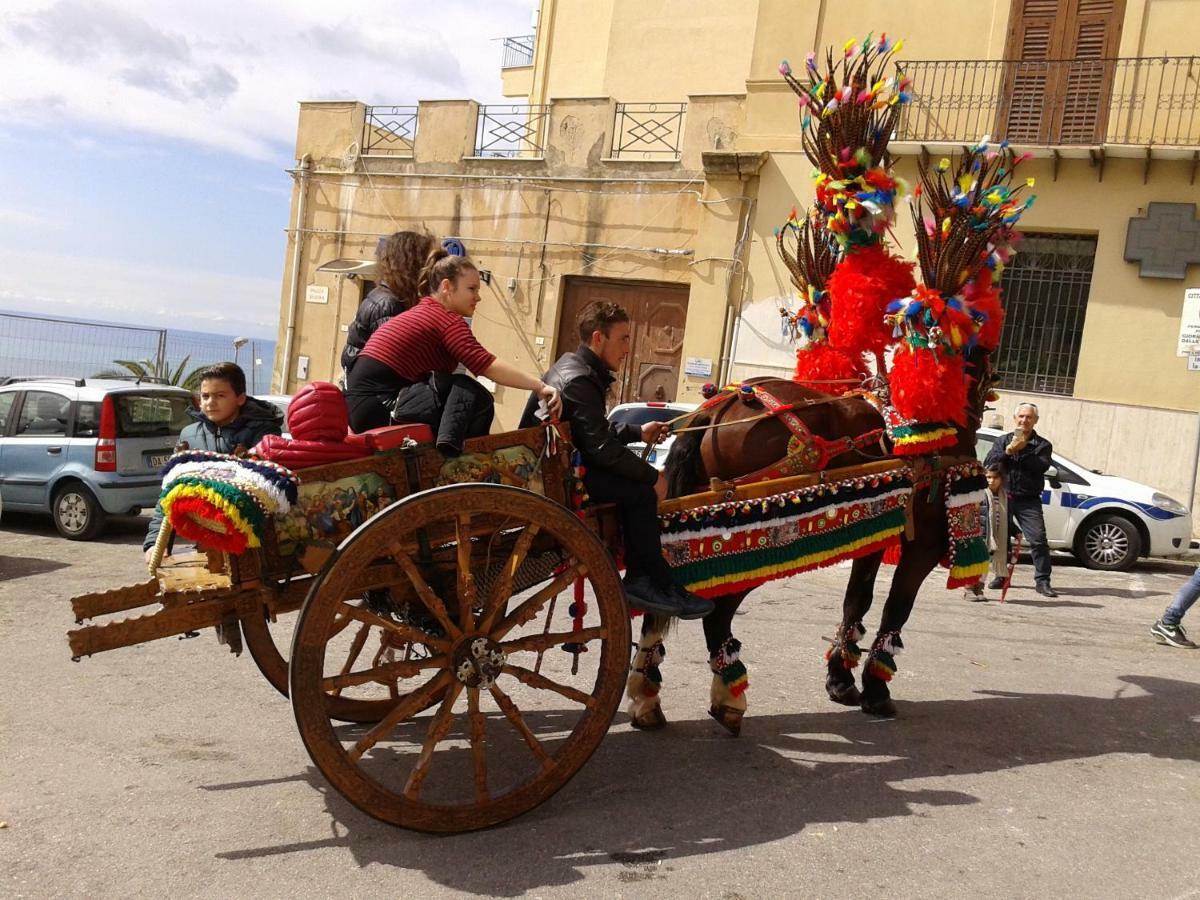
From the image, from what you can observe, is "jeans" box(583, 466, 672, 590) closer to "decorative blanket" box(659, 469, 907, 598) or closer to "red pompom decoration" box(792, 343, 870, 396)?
"decorative blanket" box(659, 469, 907, 598)

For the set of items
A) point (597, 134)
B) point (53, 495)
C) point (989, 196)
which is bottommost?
point (53, 495)

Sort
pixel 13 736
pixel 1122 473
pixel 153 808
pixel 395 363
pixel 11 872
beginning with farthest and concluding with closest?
pixel 1122 473 < pixel 13 736 < pixel 395 363 < pixel 153 808 < pixel 11 872

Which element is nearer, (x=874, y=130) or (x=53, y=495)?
(x=874, y=130)

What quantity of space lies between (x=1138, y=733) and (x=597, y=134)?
14779 mm

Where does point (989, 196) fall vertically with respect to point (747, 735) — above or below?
above

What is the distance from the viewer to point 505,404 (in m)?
19.0

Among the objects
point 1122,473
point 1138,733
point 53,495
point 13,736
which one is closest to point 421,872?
point 13,736

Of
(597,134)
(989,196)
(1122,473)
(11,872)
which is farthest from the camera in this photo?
(597,134)

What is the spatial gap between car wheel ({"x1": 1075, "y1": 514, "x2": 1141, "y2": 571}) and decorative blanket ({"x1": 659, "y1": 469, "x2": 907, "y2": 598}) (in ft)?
24.2

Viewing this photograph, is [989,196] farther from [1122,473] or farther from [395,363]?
[1122,473]

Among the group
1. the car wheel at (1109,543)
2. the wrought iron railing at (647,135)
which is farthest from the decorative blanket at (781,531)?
the wrought iron railing at (647,135)

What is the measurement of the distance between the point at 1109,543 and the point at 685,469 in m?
8.33

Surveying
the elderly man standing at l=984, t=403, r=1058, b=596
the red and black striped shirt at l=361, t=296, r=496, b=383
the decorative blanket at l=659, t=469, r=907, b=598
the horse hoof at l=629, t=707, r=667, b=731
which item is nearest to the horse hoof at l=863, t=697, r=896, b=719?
the decorative blanket at l=659, t=469, r=907, b=598

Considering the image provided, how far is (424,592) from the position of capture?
148 inches
